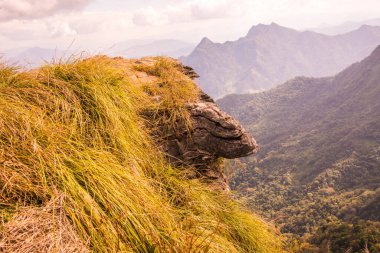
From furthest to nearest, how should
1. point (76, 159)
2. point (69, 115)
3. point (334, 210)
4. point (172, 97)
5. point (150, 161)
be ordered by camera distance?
point (334, 210) → point (172, 97) → point (150, 161) → point (69, 115) → point (76, 159)

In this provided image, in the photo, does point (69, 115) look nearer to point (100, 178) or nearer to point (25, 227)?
point (100, 178)

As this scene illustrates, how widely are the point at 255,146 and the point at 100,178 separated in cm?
411

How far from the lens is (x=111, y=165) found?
2980 millimetres

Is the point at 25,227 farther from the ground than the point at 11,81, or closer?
closer

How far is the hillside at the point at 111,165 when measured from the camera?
2.24 m

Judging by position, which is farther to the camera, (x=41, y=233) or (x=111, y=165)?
(x=111, y=165)

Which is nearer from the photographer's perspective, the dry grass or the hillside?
the dry grass

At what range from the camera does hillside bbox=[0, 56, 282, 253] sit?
2.24 meters

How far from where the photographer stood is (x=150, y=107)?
5078mm

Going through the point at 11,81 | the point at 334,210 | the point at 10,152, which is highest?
the point at 11,81

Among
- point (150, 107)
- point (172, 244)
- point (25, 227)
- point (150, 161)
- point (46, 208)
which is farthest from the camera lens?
point (150, 107)

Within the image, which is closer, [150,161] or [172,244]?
[172,244]

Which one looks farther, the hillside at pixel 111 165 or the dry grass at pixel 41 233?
the hillside at pixel 111 165

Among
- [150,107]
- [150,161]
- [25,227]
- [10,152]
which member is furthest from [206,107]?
[25,227]
